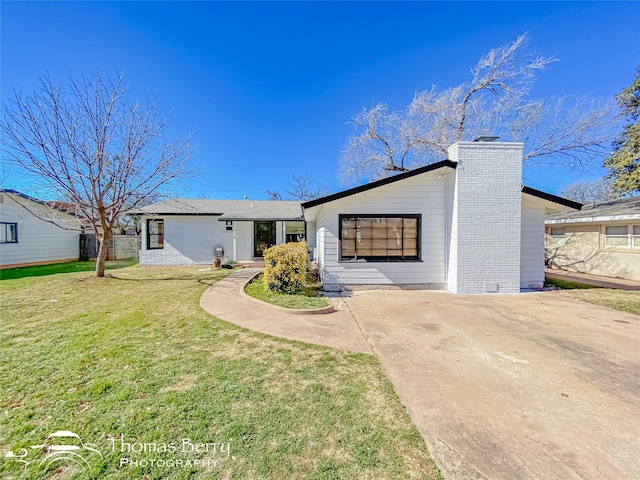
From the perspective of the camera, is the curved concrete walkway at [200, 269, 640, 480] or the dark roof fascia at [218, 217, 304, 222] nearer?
the curved concrete walkway at [200, 269, 640, 480]

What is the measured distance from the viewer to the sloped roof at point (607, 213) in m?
9.63

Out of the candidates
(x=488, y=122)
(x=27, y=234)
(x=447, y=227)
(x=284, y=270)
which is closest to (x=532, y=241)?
(x=447, y=227)

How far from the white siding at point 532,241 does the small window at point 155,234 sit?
1606 cm

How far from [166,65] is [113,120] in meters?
2.79

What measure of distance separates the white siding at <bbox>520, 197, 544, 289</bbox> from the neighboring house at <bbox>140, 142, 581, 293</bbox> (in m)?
0.03

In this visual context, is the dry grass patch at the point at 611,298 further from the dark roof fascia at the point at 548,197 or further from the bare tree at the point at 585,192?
the bare tree at the point at 585,192

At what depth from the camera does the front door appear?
14516 mm

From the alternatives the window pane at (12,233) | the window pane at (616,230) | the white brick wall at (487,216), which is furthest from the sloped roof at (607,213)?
the window pane at (12,233)

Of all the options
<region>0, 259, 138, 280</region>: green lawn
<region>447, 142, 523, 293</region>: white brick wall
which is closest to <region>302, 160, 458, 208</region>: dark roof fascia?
<region>447, 142, 523, 293</region>: white brick wall

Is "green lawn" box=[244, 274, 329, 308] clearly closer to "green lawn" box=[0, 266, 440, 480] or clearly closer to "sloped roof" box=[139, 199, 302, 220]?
"green lawn" box=[0, 266, 440, 480]

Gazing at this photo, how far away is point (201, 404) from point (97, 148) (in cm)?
1039

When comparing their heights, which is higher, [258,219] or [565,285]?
[258,219]

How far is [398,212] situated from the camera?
314 inches

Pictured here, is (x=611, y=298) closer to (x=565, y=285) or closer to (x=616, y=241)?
(x=565, y=285)
